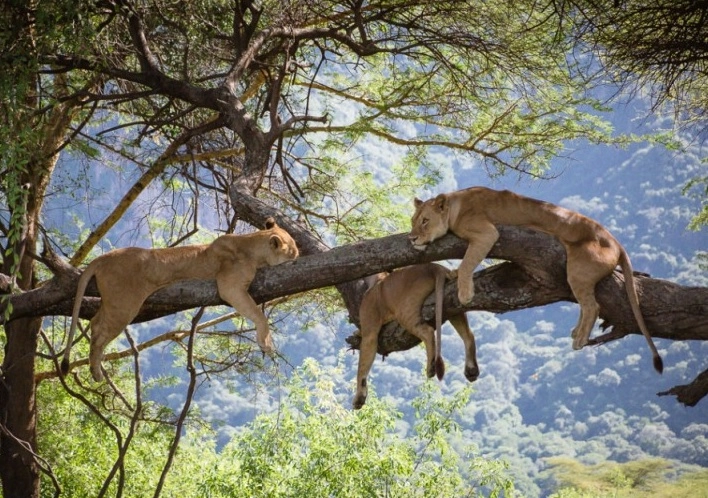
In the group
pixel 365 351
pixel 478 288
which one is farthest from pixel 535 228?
pixel 365 351

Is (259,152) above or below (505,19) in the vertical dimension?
below

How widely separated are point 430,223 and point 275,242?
50.0 inches

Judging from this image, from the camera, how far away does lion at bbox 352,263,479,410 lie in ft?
21.6

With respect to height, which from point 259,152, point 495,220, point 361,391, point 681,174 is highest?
point 681,174

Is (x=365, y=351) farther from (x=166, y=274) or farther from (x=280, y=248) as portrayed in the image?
(x=166, y=274)

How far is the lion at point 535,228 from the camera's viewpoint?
6.02 m

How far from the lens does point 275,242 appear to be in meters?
7.02

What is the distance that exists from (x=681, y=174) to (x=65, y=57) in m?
58.4

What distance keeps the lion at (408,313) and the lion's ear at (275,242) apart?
77 cm

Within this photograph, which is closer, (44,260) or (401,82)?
(44,260)

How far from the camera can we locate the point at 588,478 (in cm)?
3334

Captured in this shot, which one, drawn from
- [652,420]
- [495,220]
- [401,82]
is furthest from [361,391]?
[652,420]

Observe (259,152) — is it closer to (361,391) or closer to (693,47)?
(361,391)

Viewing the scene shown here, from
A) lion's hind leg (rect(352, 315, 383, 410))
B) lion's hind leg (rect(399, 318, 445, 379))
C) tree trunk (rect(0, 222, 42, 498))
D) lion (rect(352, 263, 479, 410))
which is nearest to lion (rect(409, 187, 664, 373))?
lion (rect(352, 263, 479, 410))
